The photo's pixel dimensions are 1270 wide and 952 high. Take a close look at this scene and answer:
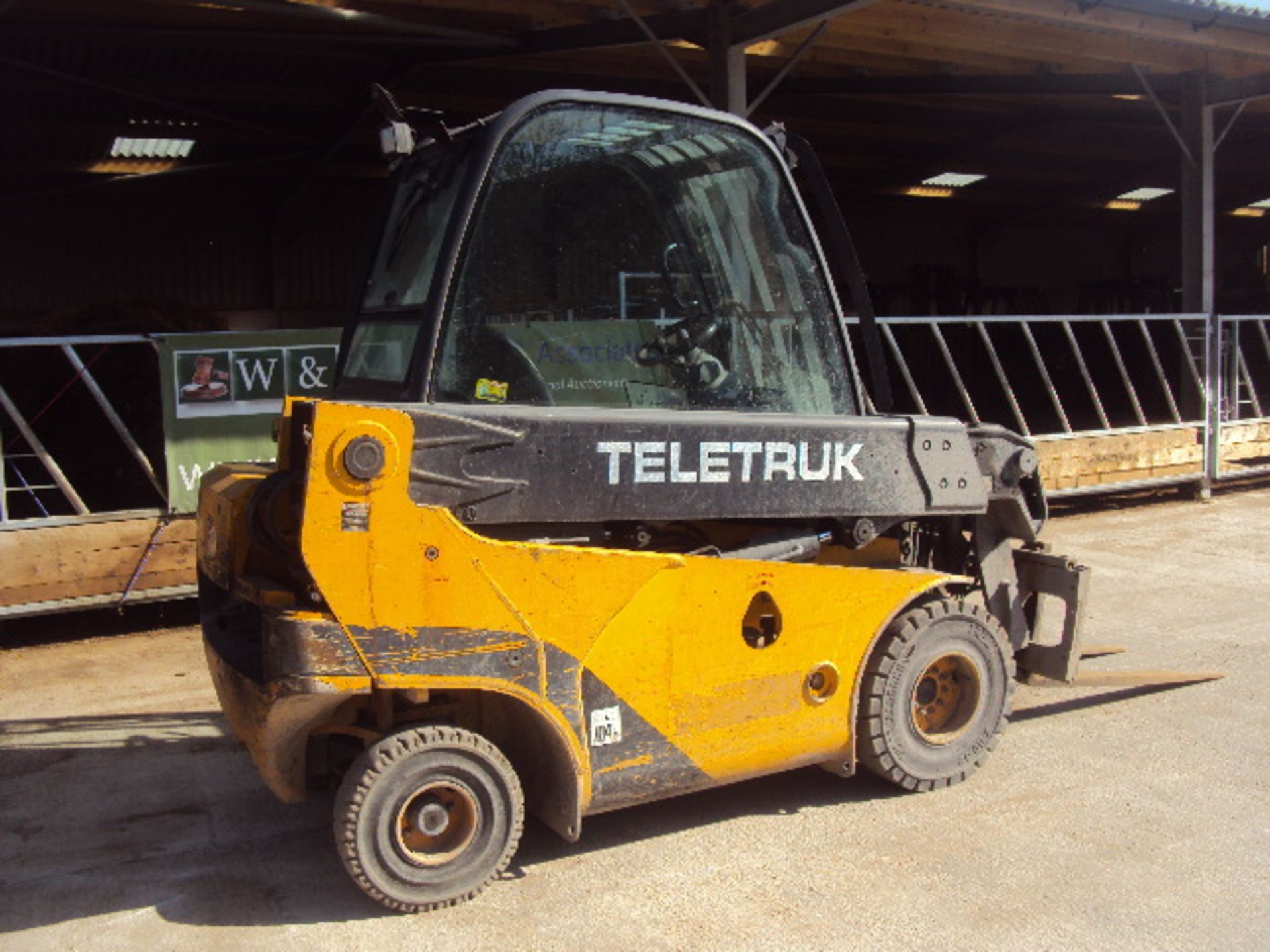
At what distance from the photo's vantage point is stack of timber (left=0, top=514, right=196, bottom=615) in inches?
308

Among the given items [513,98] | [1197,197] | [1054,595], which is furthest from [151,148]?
[1054,595]

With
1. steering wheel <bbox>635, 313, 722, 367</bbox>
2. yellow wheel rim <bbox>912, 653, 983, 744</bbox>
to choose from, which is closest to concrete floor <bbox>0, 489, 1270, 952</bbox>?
yellow wheel rim <bbox>912, 653, 983, 744</bbox>

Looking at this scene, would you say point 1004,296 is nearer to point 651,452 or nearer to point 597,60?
point 597,60

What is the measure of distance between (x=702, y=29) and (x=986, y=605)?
7.53 m

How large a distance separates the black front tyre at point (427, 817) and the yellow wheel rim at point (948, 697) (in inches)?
73.1

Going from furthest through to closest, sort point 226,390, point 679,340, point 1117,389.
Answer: point 1117,389, point 226,390, point 679,340

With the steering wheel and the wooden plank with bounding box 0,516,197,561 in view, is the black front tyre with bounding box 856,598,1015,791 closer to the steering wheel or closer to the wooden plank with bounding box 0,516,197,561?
the steering wheel

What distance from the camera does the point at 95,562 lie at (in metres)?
8.06

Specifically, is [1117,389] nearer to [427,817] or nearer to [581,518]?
[581,518]

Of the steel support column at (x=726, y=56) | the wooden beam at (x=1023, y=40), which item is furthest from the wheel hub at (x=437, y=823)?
the wooden beam at (x=1023, y=40)

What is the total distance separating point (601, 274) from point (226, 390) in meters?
4.85

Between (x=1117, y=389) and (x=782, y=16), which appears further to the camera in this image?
(x=1117, y=389)

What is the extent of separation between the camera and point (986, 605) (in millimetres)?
5621

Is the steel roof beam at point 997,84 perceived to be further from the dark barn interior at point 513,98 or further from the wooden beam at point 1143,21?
the wooden beam at point 1143,21
